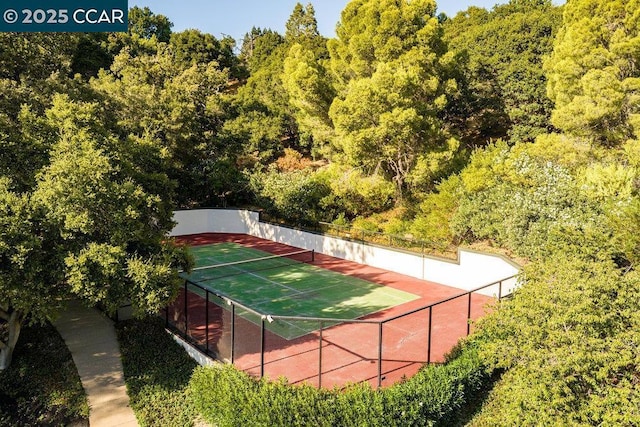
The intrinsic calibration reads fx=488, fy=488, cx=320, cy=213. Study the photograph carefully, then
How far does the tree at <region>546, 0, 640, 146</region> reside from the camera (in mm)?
20406

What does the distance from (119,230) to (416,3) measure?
2107 cm

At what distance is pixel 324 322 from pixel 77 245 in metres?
7.16

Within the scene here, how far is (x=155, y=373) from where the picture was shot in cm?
1271

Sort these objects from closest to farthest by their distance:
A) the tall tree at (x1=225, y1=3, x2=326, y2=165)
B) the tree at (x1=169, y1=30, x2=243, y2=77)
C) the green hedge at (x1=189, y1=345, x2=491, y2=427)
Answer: the green hedge at (x1=189, y1=345, x2=491, y2=427), the tall tree at (x1=225, y1=3, x2=326, y2=165), the tree at (x1=169, y1=30, x2=243, y2=77)

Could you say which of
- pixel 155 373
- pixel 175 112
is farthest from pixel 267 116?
pixel 155 373

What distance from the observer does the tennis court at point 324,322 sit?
1184cm

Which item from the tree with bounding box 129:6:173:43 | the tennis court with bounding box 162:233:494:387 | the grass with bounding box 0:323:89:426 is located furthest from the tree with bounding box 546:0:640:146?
the tree with bounding box 129:6:173:43

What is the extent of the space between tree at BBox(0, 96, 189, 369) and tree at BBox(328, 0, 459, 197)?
13.2 meters

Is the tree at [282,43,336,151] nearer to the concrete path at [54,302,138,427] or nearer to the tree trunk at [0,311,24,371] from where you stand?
the concrete path at [54,302,138,427]

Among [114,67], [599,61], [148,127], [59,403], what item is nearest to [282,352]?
[59,403]

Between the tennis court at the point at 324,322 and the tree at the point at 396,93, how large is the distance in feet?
20.2

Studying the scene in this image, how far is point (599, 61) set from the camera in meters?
21.1

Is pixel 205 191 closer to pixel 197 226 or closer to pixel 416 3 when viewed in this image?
pixel 197 226

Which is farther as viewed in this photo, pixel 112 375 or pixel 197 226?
pixel 197 226
